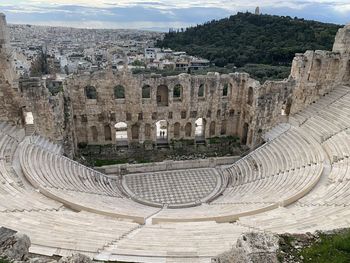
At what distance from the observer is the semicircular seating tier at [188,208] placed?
38.1 ft

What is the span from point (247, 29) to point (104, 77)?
1939 inches

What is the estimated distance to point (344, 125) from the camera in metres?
23.0

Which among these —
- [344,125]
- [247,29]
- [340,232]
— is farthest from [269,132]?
[247,29]

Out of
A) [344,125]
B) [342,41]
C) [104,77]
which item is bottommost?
A: [344,125]

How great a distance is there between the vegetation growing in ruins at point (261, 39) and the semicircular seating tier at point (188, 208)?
29942 millimetres

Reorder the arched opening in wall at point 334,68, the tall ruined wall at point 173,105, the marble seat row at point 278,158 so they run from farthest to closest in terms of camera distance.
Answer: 1. the arched opening in wall at point 334,68
2. the tall ruined wall at point 173,105
3. the marble seat row at point 278,158

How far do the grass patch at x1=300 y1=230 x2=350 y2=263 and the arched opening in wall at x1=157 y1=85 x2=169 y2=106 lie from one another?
20004mm

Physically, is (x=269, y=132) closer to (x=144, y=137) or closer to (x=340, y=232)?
(x=144, y=137)

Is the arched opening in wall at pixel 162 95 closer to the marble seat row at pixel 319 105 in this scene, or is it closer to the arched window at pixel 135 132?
the arched window at pixel 135 132

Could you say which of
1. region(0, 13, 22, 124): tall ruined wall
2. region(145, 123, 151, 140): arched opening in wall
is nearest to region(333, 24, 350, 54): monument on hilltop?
region(145, 123, 151, 140): arched opening in wall

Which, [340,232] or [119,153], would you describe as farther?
[119,153]

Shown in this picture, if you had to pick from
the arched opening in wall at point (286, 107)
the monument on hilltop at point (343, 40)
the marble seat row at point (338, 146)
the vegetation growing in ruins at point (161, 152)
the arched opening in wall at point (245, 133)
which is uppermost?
the monument on hilltop at point (343, 40)

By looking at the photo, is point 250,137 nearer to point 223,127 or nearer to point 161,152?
point 223,127

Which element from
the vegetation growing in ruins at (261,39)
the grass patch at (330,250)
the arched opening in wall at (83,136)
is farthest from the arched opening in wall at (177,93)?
the vegetation growing in ruins at (261,39)
